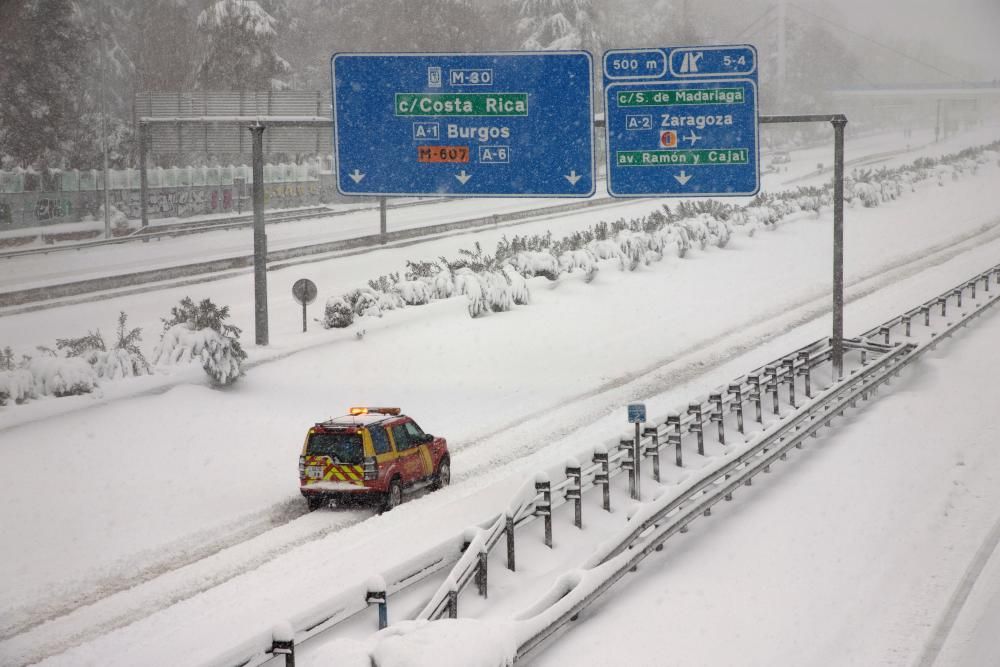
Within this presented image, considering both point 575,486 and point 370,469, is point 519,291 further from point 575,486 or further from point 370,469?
point 575,486

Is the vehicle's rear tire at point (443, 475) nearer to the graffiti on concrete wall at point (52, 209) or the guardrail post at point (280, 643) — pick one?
the guardrail post at point (280, 643)

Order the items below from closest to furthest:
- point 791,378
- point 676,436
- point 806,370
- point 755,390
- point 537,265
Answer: point 676,436 < point 755,390 < point 791,378 < point 806,370 < point 537,265

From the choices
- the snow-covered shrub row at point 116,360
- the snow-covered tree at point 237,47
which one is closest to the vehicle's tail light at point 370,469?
the snow-covered shrub row at point 116,360

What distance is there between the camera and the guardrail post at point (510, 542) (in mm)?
13562

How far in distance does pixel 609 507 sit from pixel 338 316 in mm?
14488

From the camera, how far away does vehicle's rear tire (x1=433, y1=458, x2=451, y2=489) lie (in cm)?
1856

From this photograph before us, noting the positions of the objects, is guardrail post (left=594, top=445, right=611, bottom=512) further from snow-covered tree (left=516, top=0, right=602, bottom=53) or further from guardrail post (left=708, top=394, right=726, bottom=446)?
snow-covered tree (left=516, top=0, right=602, bottom=53)

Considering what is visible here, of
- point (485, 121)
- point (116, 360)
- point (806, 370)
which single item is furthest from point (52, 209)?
point (806, 370)

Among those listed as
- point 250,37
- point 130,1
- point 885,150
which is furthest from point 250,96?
point 885,150

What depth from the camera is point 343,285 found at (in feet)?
127

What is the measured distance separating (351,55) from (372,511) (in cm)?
1053

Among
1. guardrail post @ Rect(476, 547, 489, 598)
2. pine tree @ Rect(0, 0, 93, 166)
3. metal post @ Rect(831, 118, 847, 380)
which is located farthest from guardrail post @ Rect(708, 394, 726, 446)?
pine tree @ Rect(0, 0, 93, 166)

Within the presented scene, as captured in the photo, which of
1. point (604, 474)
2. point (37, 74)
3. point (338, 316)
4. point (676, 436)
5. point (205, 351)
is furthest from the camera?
point (37, 74)

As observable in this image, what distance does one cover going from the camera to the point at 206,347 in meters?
23.3
